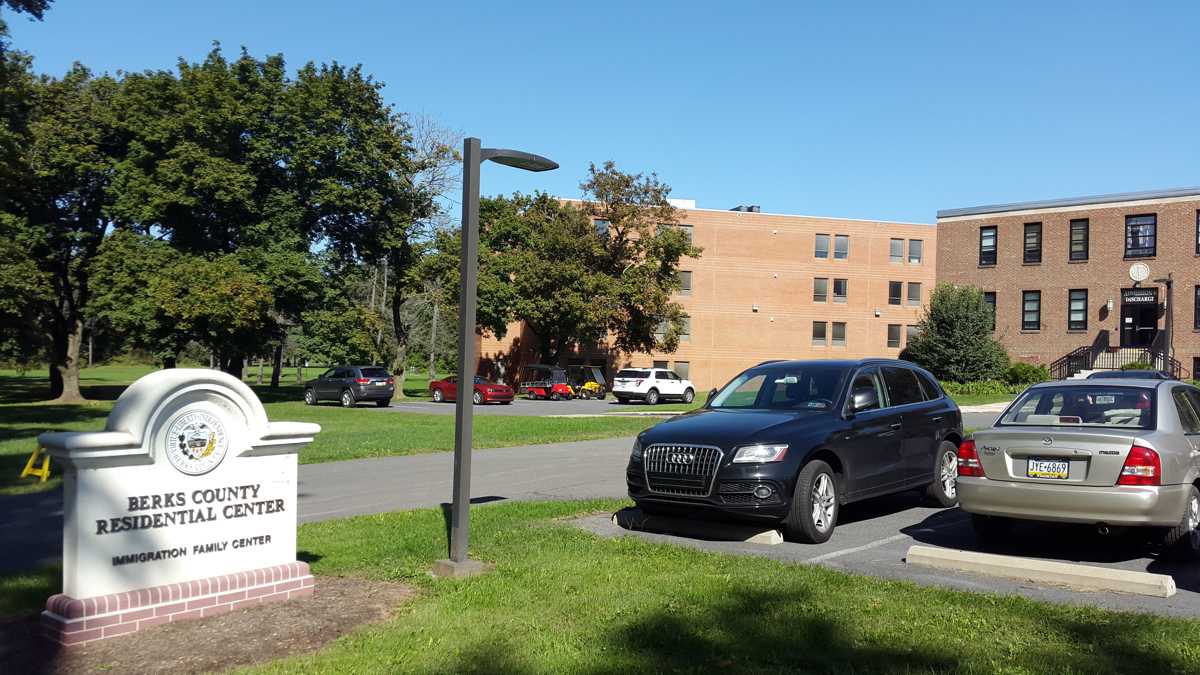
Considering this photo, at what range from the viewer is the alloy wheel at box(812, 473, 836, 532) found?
936 cm

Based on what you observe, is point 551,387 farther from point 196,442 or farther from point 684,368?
point 196,442

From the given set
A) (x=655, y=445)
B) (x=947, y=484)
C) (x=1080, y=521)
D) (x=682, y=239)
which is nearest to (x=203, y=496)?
(x=655, y=445)

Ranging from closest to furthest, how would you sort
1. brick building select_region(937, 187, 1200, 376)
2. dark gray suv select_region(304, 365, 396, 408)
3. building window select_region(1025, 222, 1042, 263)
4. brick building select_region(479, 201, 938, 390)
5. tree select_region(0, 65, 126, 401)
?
tree select_region(0, 65, 126, 401) < dark gray suv select_region(304, 365, 396, 408) < brick building select_region(937, 187, 1200, 376) < building window select_region(1025, 222, 1042, 263) < brick building select_region(479, 201, 938, 390)

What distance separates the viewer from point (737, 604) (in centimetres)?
666

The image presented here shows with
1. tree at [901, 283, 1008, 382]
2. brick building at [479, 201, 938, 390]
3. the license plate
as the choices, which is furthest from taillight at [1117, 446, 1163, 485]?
brick building at [479, 201, 938, 390]

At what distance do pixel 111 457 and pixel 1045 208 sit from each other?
163 feet

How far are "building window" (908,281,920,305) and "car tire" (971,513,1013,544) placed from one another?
5987 cm

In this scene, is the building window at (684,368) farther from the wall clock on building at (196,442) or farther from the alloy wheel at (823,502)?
the wall clock on building at (196,442)

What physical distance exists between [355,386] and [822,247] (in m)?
36.2

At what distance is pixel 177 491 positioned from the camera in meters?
6.27

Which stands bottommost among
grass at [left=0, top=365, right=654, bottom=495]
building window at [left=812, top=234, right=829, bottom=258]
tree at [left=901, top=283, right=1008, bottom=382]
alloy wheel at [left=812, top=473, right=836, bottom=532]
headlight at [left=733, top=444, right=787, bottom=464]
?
grass at [left=0, top=365, right=654, bottom=495]

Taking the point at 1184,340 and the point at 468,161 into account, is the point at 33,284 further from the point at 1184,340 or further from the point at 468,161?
the point at 1184,340

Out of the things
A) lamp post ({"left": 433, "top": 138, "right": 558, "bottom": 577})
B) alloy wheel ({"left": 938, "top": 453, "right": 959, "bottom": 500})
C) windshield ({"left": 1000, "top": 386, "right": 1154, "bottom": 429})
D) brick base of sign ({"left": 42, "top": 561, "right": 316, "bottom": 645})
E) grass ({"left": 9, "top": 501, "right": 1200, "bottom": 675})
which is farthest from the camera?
alloy wheel ({"left": 938, "top": 453, "right": 959, "bottom": 500})

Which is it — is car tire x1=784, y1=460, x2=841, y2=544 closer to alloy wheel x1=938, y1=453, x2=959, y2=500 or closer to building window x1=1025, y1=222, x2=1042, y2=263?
alloy wheel x1=938, y1=453, x2=959, y2=500
